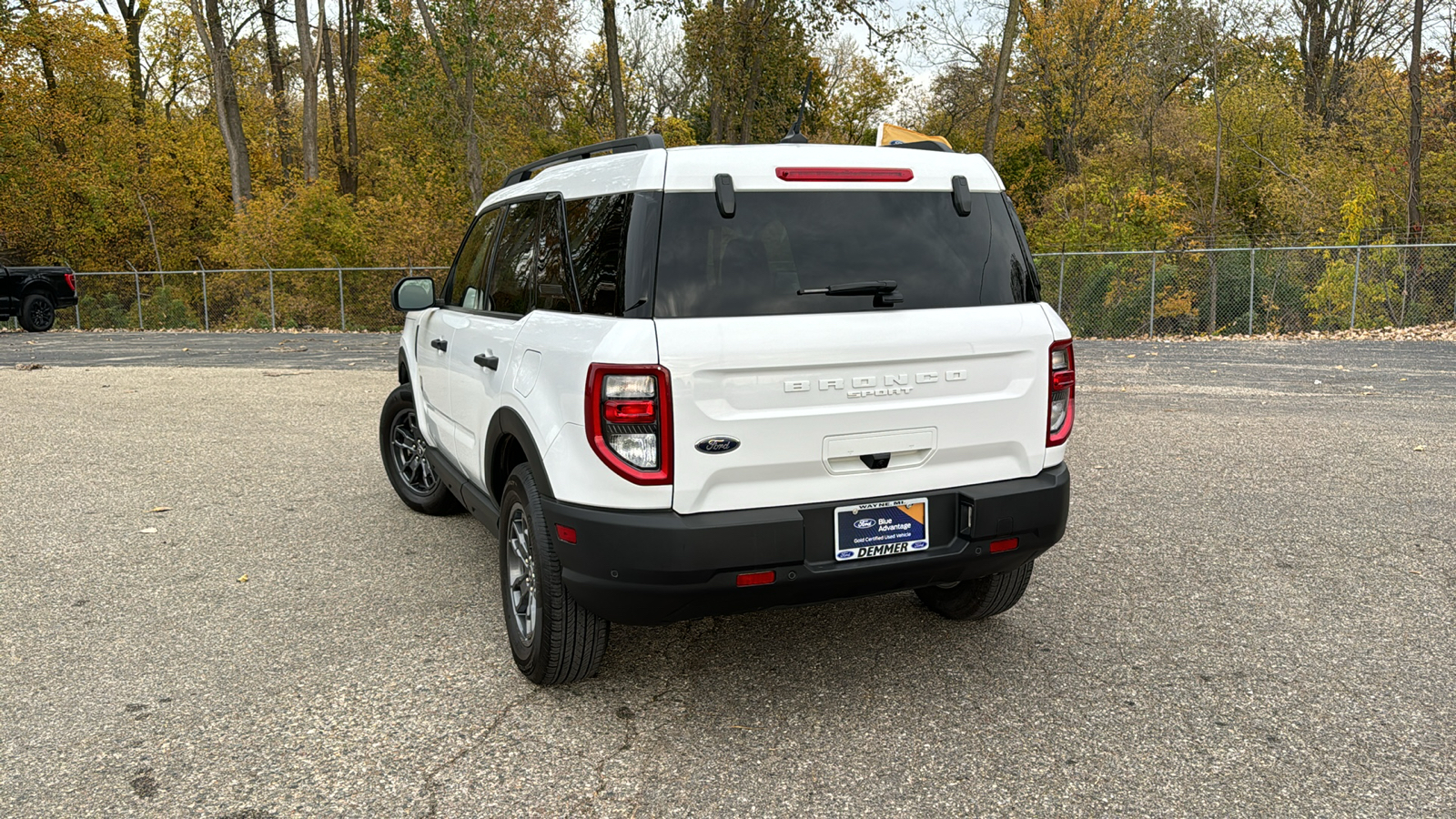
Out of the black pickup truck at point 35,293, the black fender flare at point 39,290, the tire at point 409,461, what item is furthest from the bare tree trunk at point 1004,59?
the black fender flare at point 39,290

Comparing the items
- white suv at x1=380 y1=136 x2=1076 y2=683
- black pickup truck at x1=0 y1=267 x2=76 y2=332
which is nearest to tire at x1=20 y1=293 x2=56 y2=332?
black pickup truck at x1=0 y1=267 x2=76 y2=332

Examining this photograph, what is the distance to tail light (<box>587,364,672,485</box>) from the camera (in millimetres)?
3119

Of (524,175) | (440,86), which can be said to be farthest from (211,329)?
(524,175)

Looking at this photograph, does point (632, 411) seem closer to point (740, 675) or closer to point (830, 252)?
point (830, 252)

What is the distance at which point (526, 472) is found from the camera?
11.9 feet

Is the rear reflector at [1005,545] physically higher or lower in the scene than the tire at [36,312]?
lower

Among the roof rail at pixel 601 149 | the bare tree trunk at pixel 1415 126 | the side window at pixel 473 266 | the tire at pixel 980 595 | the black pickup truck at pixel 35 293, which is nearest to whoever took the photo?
the roof rail at pixel 601 149

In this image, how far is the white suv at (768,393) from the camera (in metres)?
3.17

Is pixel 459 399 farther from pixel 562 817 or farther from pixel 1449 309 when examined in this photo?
pixel 1449 309

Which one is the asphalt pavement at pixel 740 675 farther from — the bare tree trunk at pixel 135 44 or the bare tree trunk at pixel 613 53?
the bare tree trunk at pixel 135 44

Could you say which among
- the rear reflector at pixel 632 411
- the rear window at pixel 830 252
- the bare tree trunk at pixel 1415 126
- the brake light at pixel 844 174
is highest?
the bare tree trunk at pixel 1415 126

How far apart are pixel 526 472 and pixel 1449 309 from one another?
21572mm

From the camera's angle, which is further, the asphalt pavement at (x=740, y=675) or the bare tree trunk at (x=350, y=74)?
the bare tree trunk at (x=350, y=74)

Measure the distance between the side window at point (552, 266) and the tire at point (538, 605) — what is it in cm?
60
